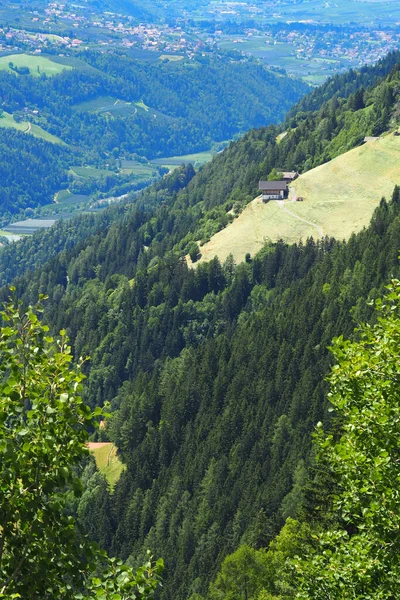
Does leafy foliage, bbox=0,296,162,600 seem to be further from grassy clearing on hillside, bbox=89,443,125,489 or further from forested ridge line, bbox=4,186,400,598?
grassy clearing on hillside, bbox=89,443,125,489

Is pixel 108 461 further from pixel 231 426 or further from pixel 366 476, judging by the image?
pixel 366 476

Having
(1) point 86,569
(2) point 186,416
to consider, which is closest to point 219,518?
(2) point 186,416

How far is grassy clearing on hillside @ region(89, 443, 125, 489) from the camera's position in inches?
6432

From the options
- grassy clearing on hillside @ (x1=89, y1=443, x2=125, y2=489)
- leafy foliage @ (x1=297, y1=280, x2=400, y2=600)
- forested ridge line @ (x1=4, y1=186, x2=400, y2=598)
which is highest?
leafy foliage @ (x1=297, y1=280, x2=400, y2=600)

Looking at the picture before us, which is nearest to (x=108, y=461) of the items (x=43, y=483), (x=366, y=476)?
(x=366, y=476)

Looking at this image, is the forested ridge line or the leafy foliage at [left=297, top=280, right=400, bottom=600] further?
the forested ridge line

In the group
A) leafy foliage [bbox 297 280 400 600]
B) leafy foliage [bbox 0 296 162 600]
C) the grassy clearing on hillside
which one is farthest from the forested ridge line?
leafy foliage [bbox 0 296 162 600]

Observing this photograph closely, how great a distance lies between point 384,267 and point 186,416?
46320 mm

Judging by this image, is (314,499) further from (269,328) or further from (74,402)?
(269,328)

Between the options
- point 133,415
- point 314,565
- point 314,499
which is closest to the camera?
point 314,565

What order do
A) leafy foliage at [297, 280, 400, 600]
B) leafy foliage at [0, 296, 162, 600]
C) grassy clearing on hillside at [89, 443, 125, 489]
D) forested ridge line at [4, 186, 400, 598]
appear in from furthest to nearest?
grassy clearing on hillside at [89, 443, 125, 489]
forested ridge line at [4, 186, 400, 598]
leafy foliage at [297, 280, 400, 600]
leafy foliage at [0, 296, 162, 600]

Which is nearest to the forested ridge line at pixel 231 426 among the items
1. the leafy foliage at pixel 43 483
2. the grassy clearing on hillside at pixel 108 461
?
the grassy clearing on hillside at pixel 108 461

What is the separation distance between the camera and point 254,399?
162m

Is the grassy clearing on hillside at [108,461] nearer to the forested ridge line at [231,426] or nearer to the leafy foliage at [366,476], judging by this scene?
the forested ridge line at [231,426]
